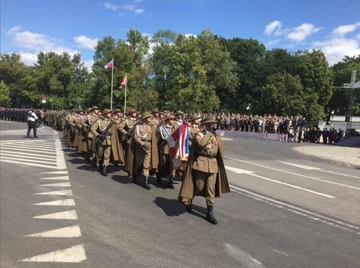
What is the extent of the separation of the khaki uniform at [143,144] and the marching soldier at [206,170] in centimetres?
259

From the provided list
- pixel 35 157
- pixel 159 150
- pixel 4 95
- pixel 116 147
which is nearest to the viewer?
pixel 159 150

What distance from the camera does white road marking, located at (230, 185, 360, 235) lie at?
→ 6.31 m

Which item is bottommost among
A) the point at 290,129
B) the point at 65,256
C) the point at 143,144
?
the point at 65,256

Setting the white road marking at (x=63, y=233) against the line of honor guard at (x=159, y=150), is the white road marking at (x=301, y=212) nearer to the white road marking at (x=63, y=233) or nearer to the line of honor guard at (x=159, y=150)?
the line of honor guard at (x=159, y=150)

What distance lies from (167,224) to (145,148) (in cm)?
301

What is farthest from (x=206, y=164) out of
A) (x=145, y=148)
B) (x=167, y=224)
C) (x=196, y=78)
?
(x=196, y=78)

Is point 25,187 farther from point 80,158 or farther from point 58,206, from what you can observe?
point 80,158

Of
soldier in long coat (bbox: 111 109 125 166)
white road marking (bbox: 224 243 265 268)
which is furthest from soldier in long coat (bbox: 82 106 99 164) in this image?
white road marking (bbox: 224 243 265 268)

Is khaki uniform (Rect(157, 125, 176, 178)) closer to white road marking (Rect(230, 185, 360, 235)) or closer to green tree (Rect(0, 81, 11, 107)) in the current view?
white road marking (Rect(230, 185, 360, 235))

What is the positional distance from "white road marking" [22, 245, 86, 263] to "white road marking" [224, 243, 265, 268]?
207 centimetres

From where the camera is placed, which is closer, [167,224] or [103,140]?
[167,224]

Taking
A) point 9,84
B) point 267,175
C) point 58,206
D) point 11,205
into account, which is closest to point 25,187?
point 11,205

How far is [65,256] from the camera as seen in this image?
486 cm

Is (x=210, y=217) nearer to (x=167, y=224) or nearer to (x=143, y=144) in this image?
(x=167, y=224)
